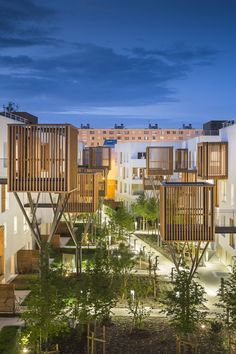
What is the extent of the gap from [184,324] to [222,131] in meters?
22.2

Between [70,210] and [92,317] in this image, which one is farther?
[70,210]

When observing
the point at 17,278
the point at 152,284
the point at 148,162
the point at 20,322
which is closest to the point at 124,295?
the point at 152,284

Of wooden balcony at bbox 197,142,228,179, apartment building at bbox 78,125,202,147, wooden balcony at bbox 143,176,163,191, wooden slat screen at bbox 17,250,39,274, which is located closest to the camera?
wooden slat screen at bbox 17,250,39,274

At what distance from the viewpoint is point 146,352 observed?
18078 mm

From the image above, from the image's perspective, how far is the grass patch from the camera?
17.6 metres

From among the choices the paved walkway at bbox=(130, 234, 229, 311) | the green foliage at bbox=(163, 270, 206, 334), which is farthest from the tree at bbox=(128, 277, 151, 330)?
the paved walkway at bbox=(130, 234, 229, 311)

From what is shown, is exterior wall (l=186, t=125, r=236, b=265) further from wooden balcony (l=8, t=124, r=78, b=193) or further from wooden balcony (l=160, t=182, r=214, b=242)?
wooden balcony (l=8, t=124, r=78, b=193)

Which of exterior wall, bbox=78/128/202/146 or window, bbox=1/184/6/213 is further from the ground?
exterior wall, bbox=78/128/202/146

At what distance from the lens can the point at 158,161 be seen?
4369 centimetres

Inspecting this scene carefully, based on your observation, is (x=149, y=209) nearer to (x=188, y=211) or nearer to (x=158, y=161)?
(x=158, y=161)

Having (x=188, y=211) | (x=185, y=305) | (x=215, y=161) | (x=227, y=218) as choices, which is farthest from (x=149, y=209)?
(x=185, y=305)

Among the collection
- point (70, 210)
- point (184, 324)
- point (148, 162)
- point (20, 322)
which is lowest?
point (20, 322)

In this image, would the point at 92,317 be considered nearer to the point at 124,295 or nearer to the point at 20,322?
the point at 20,322

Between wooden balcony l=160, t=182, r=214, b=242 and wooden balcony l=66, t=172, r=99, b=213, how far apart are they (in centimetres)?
966
